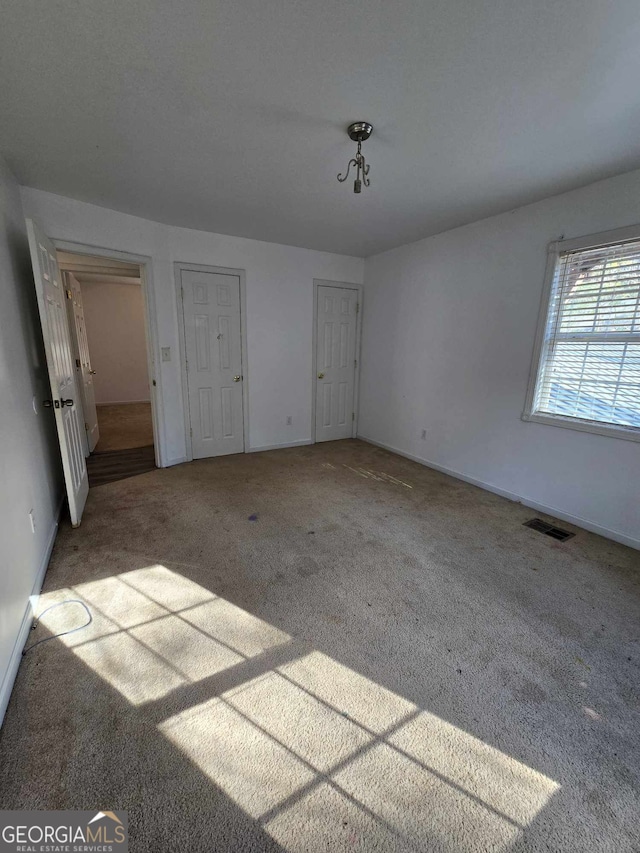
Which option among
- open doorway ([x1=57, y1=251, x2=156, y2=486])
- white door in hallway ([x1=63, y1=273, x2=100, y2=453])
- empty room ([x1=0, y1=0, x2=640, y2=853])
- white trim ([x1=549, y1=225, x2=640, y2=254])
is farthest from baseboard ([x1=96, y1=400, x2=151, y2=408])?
white trim ([x1=549, y1=225, x2=640, y2=254])

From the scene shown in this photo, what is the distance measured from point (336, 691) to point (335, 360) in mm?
3966

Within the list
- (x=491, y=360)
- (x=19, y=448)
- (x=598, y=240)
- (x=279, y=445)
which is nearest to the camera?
(x=19, y=448)

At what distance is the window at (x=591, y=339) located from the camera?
8.00 feet

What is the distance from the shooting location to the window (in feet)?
8.00

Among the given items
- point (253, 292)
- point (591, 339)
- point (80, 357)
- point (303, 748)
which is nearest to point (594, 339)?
point (591, 339)

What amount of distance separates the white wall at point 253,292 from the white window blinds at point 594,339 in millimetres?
2662

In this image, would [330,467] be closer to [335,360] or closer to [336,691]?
[335,360]

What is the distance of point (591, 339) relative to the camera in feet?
8.65

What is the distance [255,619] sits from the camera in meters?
1.80

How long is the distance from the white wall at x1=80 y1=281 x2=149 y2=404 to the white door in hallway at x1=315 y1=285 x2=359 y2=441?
166 inches

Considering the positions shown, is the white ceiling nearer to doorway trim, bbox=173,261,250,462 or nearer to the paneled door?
doorway trim, bbox=173,261,250,462

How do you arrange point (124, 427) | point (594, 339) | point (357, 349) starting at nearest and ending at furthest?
point (594, 339), point (357, 349), point (124, 427)

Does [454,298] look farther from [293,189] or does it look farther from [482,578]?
[482,578]

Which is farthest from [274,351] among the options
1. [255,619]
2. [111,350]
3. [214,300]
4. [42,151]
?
[111,350]
